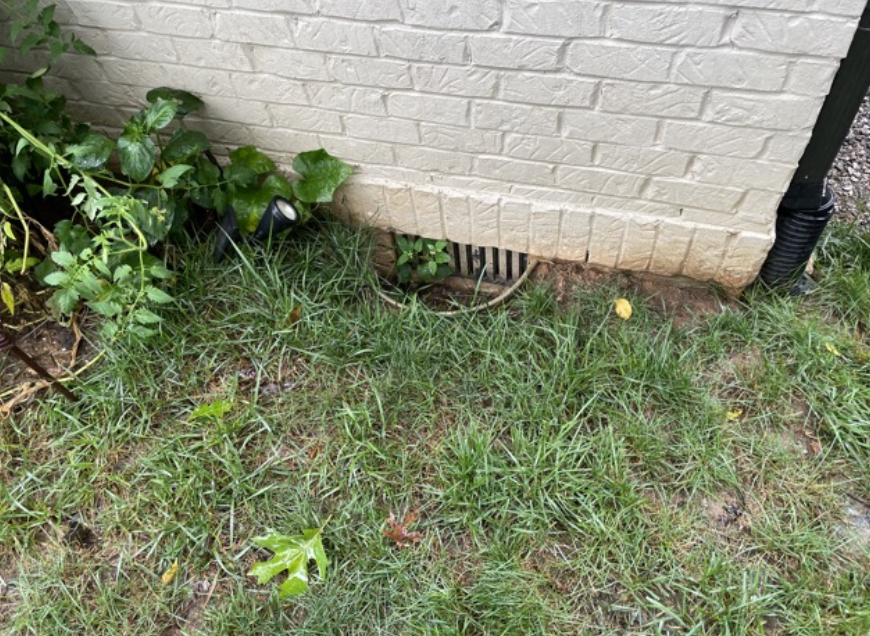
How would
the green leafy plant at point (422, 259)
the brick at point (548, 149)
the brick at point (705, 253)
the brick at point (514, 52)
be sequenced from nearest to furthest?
the brick at point (514, 52) < the brick at point (548, 149) < the brick at point (705, 253) < the green leafy plant at point (422, 259)

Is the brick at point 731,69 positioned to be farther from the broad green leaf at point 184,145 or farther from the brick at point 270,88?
the broad green leaf at point 184,145

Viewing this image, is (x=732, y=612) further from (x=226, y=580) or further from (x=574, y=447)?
(x=226, y=580)

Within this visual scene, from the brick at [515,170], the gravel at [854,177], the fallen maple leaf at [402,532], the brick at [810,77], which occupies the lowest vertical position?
the fallen maple leaf at [402,532]

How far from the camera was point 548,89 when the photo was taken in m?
1.80

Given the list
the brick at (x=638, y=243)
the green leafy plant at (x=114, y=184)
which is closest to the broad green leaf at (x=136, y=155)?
the green leafy plant at (x=114, y=184)

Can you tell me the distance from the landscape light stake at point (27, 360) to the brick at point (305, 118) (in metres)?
0.97

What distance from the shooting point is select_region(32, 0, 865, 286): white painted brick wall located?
1.62m

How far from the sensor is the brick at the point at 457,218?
2.17 meters

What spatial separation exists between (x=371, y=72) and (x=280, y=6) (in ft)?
0.92

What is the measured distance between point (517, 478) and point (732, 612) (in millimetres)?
595

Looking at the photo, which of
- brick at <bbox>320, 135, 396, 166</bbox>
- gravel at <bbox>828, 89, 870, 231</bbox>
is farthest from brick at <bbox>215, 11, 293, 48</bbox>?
gravel at <bbox>828, 89, 870, 231</bbox>

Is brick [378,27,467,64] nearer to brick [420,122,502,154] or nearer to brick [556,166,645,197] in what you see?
brick [420,122,502,154]

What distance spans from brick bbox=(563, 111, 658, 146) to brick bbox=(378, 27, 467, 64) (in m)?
0.34

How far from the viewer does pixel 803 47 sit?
1546 millimetres
